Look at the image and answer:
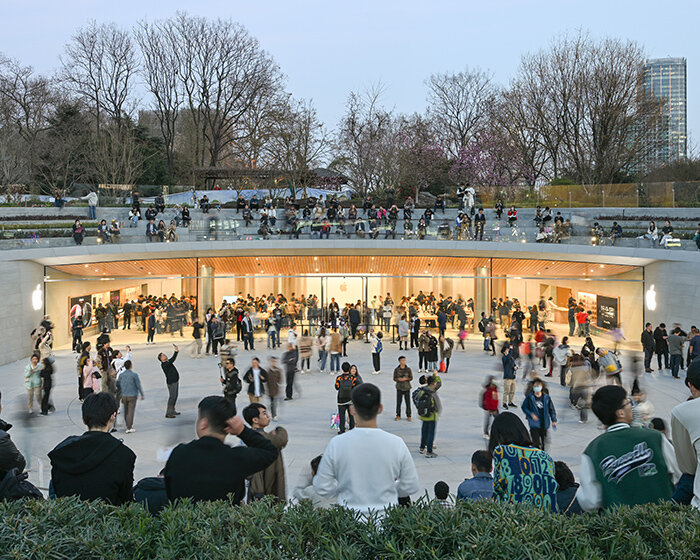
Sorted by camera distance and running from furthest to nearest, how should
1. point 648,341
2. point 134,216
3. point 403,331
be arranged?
1. point 134,216
2. point 403,331
3. point 648,341

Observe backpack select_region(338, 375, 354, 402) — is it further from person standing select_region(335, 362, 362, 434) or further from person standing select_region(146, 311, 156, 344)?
person standing select_region(146, 311, 156, 344)

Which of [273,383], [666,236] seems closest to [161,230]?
[273,383]

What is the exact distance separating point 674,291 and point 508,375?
40.0 feet

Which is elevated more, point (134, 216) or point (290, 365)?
point (134, 216)

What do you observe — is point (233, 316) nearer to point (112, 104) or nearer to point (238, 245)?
point (238, 245)

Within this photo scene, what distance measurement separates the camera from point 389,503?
3.79 metres

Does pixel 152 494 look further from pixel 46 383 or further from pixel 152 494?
pixel 46 383

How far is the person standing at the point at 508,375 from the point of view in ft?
44.0

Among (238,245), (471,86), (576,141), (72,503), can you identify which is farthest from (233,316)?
(471,86)

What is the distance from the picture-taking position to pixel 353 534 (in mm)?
3186

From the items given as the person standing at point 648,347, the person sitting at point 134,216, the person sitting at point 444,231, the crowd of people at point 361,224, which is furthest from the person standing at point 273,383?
the person sitting at point 134,216

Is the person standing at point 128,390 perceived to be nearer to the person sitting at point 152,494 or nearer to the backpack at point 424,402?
the backpack at point 424,402

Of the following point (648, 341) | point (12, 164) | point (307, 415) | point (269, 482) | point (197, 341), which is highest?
point (12, 164)

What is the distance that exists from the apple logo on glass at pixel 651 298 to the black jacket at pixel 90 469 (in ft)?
77.3
